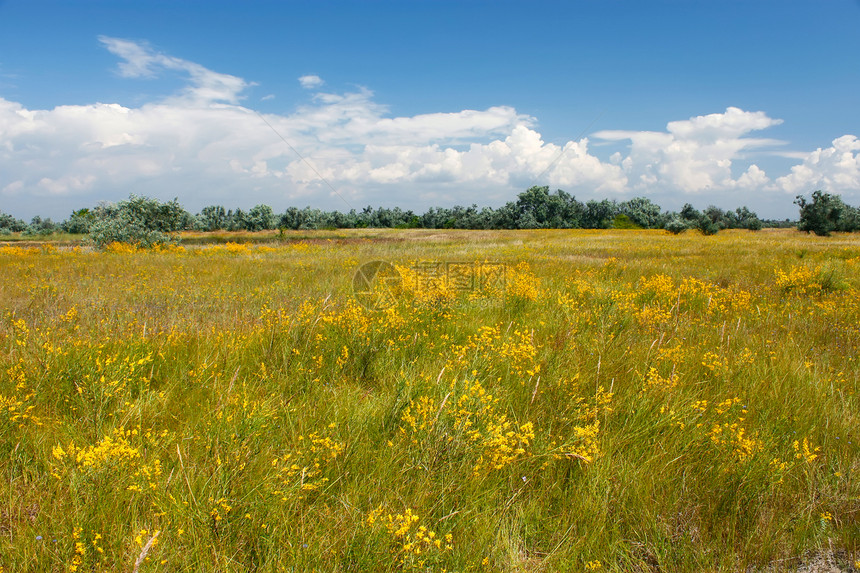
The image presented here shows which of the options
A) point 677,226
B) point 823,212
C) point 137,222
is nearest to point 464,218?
point 677,226

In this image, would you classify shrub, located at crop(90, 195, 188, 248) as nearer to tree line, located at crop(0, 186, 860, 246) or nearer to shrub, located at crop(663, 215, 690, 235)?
tree line, located at crop(0, 186, 860, 246)

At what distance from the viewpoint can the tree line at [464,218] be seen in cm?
2555

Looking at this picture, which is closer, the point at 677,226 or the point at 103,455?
the point at 103,455

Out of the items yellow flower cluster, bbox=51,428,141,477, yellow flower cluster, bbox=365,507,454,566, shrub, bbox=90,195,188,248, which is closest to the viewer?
yellow flower cluster, bbox=365,507,454,566

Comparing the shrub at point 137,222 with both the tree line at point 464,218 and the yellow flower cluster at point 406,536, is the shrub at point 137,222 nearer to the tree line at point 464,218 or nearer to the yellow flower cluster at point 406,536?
the tree line at point 464,218

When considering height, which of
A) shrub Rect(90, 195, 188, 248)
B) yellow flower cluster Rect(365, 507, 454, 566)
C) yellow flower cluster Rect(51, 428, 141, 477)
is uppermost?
shrub Rect(90, 195, 188, 248)

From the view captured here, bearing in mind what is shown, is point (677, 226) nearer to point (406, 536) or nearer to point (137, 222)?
point (137, 222)

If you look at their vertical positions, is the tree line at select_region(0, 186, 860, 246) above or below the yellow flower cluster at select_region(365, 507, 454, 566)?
above

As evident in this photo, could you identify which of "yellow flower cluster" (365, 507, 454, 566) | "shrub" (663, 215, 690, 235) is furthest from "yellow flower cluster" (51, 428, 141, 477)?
"shrub" (663, 215, 690, 235)

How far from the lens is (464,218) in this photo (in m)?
87.6

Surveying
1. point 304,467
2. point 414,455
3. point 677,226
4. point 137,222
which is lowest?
point 414,455

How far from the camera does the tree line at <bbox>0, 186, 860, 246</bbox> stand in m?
25.5

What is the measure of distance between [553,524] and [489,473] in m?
0.40

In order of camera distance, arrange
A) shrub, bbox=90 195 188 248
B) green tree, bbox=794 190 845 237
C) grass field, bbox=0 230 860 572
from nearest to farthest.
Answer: grass field, bbox=0 230 860 572 < shrub, bbox=90 195 188 248 < green tree, bbox=794 190 845 237
